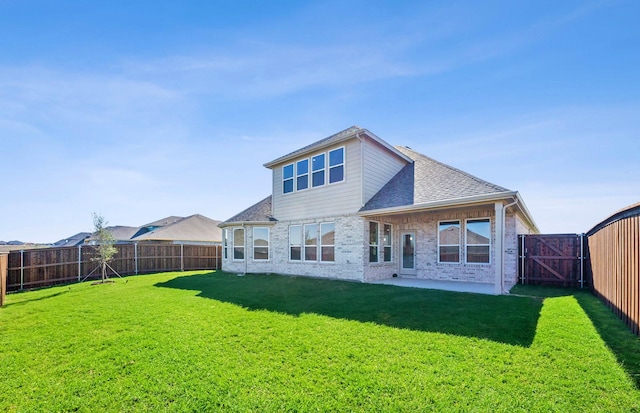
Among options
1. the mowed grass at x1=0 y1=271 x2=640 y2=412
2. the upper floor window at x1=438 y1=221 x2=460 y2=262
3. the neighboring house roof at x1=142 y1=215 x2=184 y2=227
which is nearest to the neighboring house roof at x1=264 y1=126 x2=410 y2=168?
the upper floor window at x1=438 y1=221 x2=460 y2=262

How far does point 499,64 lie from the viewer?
930 cm

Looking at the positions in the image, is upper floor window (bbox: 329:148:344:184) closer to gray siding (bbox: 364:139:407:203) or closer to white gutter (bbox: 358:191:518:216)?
gray siding (bbox: 364:139:407:203)

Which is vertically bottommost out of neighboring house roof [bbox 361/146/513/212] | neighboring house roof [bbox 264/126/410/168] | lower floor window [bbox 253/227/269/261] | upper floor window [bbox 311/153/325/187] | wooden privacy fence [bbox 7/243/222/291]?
wooden privacy fence [bbox 7/243/222/291]

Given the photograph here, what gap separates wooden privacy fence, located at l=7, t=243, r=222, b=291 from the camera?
1292 cm

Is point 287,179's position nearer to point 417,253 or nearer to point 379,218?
point 379,218

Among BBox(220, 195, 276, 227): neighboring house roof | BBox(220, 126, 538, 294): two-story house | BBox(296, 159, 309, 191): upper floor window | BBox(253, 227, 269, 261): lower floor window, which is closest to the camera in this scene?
BBox(220, 126, 538, 294): two-story house

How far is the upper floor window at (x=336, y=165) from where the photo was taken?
1226cm

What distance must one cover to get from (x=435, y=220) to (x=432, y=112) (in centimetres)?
437

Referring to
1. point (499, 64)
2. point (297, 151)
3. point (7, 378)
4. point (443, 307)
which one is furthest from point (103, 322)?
point (499, 64)

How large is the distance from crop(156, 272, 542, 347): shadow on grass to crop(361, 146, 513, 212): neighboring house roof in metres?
3.00

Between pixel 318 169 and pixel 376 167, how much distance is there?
2530mm

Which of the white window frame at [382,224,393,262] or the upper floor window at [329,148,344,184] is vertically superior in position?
the upper floor window at [329,148,344,184]

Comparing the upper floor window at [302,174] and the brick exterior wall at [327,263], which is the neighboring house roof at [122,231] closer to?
the brick exterior wall at [327,263]

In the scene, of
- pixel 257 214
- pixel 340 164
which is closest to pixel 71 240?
pixel 257 214
